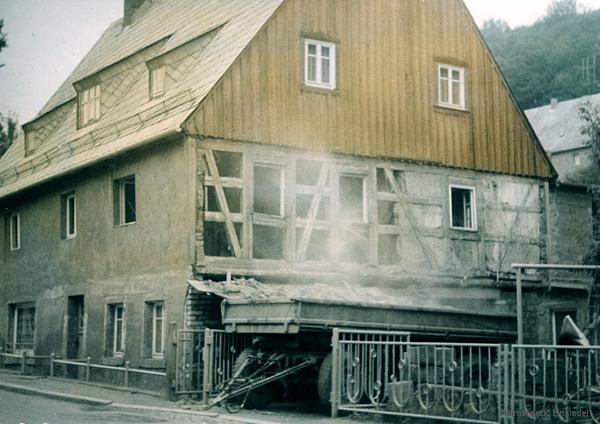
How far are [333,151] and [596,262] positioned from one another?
6800 mm

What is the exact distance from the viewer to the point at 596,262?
24109 mm

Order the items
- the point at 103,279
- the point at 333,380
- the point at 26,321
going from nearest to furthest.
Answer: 1. the point at 333,380
2. the point at 103,279
3. the point at 26,321

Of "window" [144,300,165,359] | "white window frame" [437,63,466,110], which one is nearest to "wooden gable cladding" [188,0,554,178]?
"white window frame" [437,63,466,110]

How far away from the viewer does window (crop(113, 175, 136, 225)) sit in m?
24.4

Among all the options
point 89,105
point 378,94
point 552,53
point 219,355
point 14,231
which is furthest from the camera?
point 552,53

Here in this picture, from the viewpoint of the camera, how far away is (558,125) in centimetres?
7062

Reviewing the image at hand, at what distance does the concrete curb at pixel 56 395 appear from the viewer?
19.2 metres

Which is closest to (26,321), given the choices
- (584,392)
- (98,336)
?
(98,336)

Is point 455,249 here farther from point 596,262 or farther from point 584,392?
point 584,392

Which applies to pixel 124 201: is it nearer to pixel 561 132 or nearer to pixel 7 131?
pixel 7 131

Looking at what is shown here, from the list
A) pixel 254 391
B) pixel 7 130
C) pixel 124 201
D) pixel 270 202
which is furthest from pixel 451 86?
pixel 7 130

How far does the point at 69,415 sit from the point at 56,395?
163 inches

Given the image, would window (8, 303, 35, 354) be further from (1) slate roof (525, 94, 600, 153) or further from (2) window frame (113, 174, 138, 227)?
(1) slate roof (525, 94, 600, 153)

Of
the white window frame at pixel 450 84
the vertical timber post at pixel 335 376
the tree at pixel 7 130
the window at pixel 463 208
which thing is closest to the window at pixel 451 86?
the white window frame at pixel 450 84
